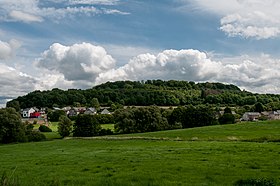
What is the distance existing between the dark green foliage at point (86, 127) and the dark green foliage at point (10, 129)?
→ 17.3 m

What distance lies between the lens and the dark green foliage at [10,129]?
83188mm

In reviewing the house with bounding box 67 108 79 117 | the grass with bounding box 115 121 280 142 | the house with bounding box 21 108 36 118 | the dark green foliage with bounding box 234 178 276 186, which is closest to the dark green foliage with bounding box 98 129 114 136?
the grass with bounding box 115 121 280 142

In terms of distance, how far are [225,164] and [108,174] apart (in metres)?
7.86

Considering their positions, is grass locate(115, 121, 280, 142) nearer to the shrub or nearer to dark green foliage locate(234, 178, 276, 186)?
dark green foliage locate(234, 178, 276, 186)

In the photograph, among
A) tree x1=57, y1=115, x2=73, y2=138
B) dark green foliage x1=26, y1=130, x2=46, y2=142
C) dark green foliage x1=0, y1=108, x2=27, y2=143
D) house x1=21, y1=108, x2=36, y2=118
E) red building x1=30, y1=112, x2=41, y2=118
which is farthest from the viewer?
house x1=21, y1=108, x2=36, y2=118

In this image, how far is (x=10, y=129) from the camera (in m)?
83.8

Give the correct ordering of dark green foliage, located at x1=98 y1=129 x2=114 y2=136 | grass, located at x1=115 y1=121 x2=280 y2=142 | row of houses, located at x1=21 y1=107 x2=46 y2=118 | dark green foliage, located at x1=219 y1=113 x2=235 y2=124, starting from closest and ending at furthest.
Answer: grass, located at x1=115 y1=121 x2=280 y2=142 < dark green foliage, located at x1=98 y1=129 x2=114 y2=136 < dark green foliage, located at x1=219 y1=113 x2=235 y2=124 < row of houses, located at x1=21 y1=107 x2=46 y2=118

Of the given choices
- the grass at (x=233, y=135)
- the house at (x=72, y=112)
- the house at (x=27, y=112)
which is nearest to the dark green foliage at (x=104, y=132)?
the grass at (x=233, y=135)

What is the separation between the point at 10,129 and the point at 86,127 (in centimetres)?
2157

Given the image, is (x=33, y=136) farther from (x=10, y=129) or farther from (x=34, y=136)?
(x=10, y=129)

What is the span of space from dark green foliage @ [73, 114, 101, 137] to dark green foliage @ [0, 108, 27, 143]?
17308mm

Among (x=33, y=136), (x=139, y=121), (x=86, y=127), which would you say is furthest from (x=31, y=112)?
(x=139, y=121)

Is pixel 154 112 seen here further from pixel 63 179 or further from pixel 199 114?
pixel 63 179

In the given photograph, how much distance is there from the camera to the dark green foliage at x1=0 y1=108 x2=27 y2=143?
83.2 meters
